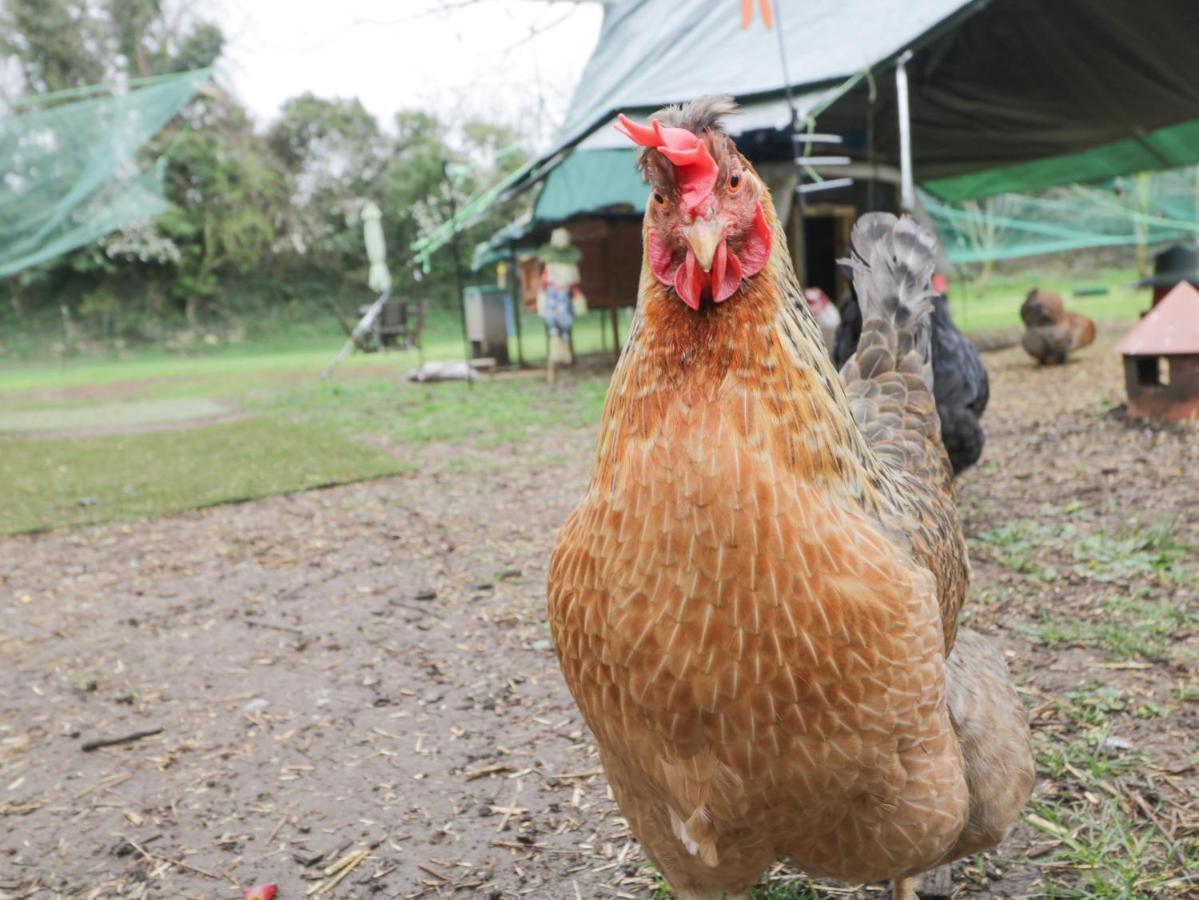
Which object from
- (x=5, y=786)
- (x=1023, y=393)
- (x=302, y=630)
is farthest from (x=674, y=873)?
(x=1023, y=393)

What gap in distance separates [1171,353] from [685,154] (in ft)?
19.2

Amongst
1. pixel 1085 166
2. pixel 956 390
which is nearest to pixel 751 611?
pixel 956 390

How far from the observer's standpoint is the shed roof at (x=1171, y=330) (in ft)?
18.3

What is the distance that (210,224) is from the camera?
3044 cm

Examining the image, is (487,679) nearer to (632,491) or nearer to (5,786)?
(5,786)

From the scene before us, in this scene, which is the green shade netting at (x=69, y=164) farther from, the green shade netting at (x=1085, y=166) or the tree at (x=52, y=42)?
the tree at (x=52, y=42)

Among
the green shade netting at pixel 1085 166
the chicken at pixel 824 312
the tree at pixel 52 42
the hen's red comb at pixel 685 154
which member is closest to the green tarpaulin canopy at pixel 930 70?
the green shade netting at pixel 1085 166

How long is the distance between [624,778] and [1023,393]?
25.8ft

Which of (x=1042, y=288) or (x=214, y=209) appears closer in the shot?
(x=1042, y=288)

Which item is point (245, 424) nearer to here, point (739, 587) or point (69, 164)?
point (69, 164)

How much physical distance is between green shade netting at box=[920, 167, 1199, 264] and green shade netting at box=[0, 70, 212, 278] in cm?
1365

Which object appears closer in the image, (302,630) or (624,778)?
(624,778)

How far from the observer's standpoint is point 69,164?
419 inches

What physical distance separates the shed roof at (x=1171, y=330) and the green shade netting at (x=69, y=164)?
11319 mm
